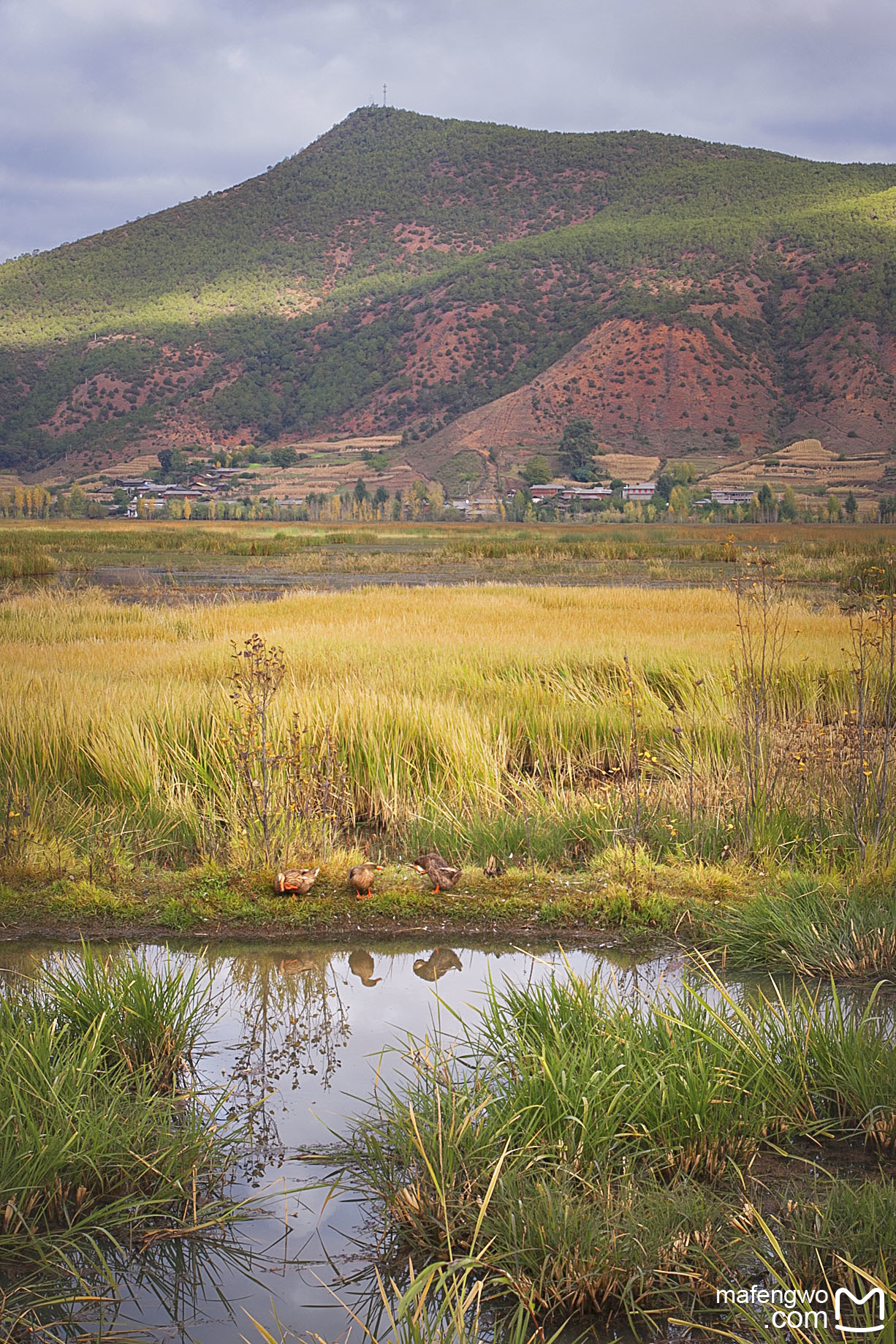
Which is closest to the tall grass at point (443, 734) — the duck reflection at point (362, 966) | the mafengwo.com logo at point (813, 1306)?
the duck reflection at point (362, 966)

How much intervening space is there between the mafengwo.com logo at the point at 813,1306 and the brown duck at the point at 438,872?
130 inches

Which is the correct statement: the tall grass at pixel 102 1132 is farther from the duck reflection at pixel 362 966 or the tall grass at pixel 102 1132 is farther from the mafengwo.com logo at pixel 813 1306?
the mafengwo.com logo at pixel 813 1306

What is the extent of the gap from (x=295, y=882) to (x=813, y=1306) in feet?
11.9

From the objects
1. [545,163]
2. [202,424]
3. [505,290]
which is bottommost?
[202,424]

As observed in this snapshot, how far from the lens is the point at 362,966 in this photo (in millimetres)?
5051

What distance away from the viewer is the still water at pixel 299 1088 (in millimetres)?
2658

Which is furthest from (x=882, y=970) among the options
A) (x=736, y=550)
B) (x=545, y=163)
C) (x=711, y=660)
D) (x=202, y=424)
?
(x=545, y=163)

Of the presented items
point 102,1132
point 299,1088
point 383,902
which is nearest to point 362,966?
point 383,902

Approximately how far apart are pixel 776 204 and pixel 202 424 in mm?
70559

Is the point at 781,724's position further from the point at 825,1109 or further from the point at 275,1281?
the point at 275,1281

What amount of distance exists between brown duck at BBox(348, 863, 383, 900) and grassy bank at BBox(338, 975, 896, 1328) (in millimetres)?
1904

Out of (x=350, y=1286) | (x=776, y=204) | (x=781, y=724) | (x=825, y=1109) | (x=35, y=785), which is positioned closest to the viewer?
(x=350, y=1286)

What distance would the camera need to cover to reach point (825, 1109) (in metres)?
3.49

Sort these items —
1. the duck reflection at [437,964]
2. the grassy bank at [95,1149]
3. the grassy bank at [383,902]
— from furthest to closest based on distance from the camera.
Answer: the grassy bank at [383,902] < the duck reflection at [437,964] < the grassy bank at [95,1149]
